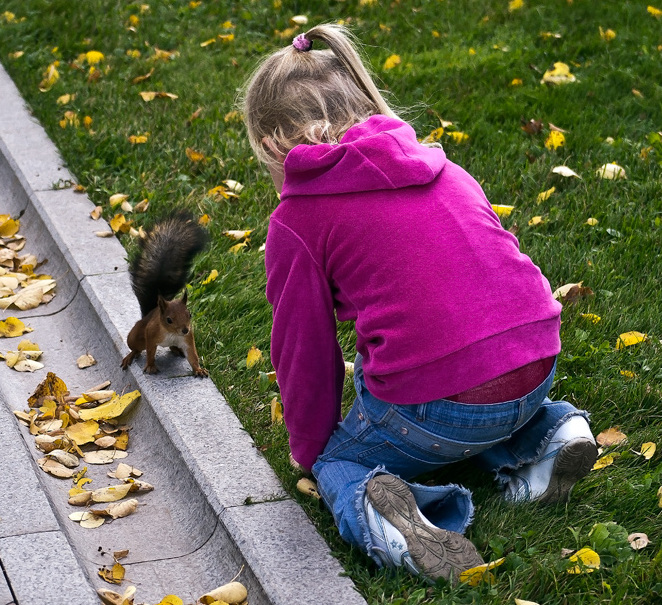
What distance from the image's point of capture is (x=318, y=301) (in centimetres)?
225

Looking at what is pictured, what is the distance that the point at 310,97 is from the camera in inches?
91.7

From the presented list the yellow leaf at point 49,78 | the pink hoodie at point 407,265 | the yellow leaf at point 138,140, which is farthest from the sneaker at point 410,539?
the yellow leaf at point 49,78

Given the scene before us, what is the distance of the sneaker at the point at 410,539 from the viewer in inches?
81.1

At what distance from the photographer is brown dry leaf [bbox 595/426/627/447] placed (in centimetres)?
261

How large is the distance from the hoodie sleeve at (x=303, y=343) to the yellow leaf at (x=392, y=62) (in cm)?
322

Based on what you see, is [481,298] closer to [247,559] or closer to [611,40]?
[247,559]

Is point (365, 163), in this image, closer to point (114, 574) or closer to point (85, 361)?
point (114, 574)

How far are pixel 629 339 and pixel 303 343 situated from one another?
4.18 feet

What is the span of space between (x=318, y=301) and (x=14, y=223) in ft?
7.66

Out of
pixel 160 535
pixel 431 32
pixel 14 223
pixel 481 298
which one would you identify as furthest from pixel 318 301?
pixel 431 32

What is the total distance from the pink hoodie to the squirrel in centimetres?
62

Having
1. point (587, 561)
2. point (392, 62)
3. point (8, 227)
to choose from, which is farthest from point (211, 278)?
point (392, 62)

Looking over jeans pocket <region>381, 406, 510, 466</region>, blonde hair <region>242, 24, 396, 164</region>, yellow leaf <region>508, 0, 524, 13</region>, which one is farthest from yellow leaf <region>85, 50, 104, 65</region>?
jeans pocket <region>381, 406, 510, 466</region>

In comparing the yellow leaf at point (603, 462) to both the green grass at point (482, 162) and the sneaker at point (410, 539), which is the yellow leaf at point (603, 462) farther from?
the sneaker at point (410, 539)
